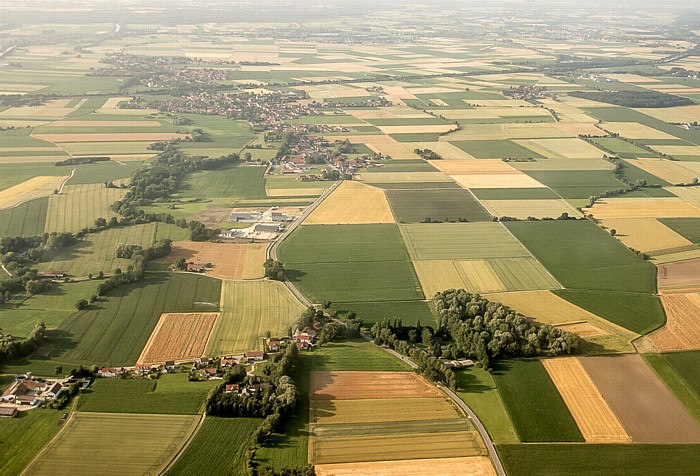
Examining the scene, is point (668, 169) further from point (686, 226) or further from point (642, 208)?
point (686, 226)

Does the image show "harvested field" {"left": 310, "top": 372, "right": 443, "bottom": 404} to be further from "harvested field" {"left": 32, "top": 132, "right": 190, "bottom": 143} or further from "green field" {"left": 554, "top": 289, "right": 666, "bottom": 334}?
"harvested field" {"left": 32, "top": 132, "right": 190, "bottom": 143}

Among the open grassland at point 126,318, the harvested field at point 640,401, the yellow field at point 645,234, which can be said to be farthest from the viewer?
the yellow field at point 645,234

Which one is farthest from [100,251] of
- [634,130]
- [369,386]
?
[634,130]

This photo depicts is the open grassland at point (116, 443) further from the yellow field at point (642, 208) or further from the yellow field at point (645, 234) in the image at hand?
the yellow field at point (642, 208)

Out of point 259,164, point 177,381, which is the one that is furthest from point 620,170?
point 177,381

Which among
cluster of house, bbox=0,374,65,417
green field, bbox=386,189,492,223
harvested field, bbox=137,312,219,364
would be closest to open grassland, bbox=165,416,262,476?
harvested field, bbox=137,312,219,364

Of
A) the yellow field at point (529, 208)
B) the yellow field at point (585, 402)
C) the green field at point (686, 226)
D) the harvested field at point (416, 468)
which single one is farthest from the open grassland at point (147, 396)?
the green field at point (686, 226)

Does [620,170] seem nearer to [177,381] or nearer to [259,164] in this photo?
[259,164]
